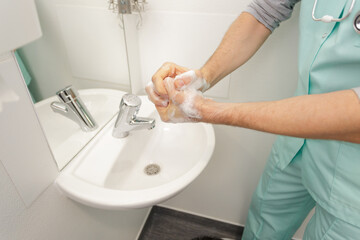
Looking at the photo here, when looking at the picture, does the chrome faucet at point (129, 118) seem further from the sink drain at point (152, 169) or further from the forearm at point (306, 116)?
the forearm at point (306, 116)

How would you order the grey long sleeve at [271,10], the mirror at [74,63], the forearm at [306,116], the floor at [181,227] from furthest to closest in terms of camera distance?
the floor at [181,227], the grey long sleeve at [271,10], the mirror at [74,63], the forearm at [306,116]

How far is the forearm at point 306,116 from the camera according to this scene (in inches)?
19.1

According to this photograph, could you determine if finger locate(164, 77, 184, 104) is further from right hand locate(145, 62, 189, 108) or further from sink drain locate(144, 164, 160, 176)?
sink drain locate(144, 164, 160, 176)

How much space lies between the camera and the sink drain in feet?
3.13

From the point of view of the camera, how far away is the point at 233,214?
1.55m

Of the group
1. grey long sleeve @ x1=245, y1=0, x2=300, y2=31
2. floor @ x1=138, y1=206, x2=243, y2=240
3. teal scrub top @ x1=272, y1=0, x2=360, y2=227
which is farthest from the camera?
floor @ x1=138, y1=206, x2=243, y2=240

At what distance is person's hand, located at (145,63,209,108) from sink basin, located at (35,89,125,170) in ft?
0.91

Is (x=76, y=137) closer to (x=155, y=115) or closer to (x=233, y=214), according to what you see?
(x=155, y=115)

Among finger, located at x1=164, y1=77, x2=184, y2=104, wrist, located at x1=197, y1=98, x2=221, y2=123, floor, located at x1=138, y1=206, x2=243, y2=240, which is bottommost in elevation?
floor, located at x1=138, y1=206, x2=243, y2=240

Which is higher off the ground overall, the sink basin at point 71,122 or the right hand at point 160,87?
the right hand at point 160,87

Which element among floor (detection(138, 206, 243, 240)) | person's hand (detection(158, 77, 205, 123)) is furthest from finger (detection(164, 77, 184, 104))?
floor (detection(138, 206, 243, 240))

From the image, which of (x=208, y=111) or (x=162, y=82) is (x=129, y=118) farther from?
(x=208, y=111)

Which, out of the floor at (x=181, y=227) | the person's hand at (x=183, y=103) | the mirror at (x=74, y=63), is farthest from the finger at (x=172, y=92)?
the floor at (x=181, y=227)

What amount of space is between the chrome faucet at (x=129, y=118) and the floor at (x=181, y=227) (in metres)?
0.91
